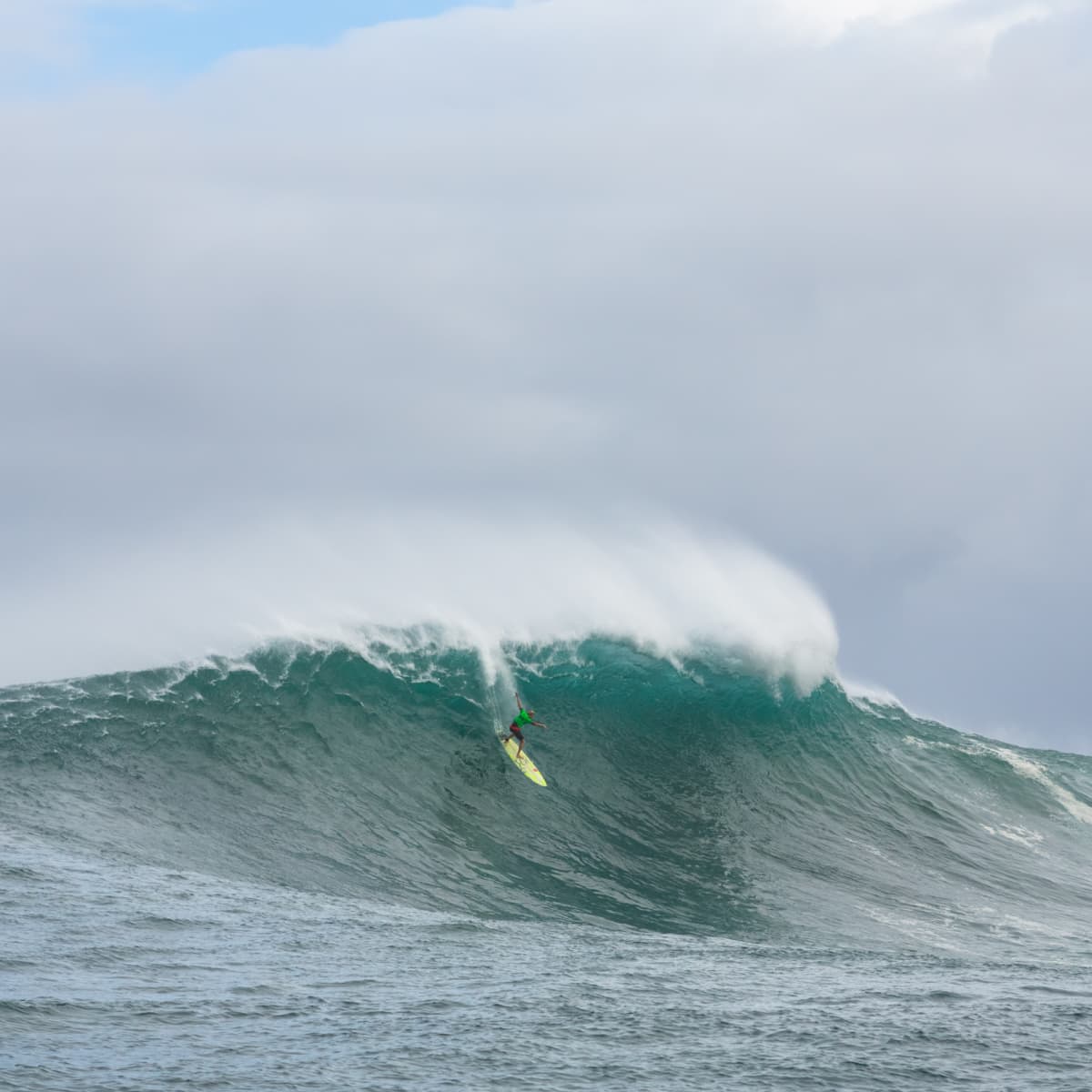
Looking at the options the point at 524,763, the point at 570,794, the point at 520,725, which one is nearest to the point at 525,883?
the point at 570,794

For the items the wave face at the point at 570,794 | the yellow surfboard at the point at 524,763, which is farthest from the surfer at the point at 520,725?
the wave face at the point at 570,794

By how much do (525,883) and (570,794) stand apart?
3.59 m

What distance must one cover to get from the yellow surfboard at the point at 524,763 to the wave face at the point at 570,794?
0.71 ft

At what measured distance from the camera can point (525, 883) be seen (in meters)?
15.1

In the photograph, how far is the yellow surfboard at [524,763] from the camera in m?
19.0

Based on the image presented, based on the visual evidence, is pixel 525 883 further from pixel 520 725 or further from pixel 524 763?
pixel 520 725

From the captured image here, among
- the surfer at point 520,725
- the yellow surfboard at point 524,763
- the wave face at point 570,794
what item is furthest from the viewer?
the surfer at point 520,725

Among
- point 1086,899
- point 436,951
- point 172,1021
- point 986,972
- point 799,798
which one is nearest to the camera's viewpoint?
point 172,1021

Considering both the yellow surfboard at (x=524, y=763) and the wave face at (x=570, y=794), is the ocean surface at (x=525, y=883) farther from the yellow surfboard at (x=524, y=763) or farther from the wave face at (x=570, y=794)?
the yellow surfboard at (x=524, y=763)

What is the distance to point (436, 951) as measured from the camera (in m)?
11.5

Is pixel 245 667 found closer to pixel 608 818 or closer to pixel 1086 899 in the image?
pixel 608 818

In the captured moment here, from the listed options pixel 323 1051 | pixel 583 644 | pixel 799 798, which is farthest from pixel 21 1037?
pixel 583 644

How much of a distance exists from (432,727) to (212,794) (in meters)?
4.17

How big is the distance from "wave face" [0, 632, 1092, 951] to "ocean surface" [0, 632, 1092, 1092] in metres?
0.07
